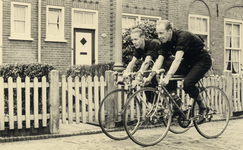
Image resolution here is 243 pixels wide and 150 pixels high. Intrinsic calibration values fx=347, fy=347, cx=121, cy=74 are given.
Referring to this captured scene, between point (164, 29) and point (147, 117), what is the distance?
4.50 feet

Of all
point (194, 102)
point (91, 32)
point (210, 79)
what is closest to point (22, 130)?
point (194, 102)

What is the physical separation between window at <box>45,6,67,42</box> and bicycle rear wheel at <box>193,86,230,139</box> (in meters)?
Result: 7.87

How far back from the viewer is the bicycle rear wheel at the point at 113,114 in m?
5.38

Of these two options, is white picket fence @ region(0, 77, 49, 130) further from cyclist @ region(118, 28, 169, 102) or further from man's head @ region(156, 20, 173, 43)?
man's head @ region(156, 20, 173, 43)

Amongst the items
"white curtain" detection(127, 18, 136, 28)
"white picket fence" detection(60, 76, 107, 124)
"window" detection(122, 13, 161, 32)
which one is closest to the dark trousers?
"white picket fence" detection(60, 76, 107, 124)

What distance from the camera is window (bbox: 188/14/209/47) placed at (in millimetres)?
16825

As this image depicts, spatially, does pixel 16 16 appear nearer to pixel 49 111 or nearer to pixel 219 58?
pixel 49 111

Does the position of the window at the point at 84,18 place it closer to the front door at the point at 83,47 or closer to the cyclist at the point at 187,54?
the front door at the point at 83,47

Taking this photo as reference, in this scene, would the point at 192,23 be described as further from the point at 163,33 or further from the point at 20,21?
the point at 163,33

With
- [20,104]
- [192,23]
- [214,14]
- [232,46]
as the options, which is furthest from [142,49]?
[232,46]

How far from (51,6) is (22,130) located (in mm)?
7534

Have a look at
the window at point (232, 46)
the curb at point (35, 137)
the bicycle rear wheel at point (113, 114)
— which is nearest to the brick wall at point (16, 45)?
the bicycle rear wheel at point (113, 114)

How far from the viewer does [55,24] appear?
13125 mm

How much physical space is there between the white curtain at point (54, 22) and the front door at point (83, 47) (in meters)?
0.80
